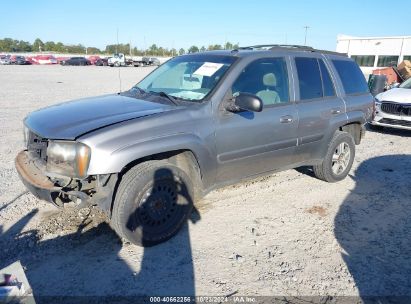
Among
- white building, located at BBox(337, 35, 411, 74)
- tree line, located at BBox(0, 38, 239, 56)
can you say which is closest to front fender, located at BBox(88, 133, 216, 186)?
white building, located at BBox(337, 35, 411, 74)

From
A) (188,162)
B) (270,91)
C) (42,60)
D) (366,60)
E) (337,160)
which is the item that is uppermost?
(366,60)

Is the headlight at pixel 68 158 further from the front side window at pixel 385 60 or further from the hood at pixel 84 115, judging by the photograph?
the front side window at pixel 385 60

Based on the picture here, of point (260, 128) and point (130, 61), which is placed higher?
point (130, 61)

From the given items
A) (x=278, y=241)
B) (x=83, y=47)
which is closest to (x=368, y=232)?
(x=278, y=241)

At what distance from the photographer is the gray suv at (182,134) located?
319 cm

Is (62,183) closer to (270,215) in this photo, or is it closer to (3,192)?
(3,192)

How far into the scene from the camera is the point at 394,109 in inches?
357

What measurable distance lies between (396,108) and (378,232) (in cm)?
611

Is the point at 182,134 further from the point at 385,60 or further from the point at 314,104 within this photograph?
the point at 385,60

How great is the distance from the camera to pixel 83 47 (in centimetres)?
11388

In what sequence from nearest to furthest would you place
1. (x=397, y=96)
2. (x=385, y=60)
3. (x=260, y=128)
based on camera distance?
(x=260, y=128) < (x=397, y=96) < (x=385, y=60)

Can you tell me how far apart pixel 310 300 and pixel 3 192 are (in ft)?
13.3

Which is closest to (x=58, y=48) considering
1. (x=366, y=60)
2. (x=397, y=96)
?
(x=366, y=60)

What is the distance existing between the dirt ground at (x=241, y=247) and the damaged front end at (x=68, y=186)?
1.79ft
